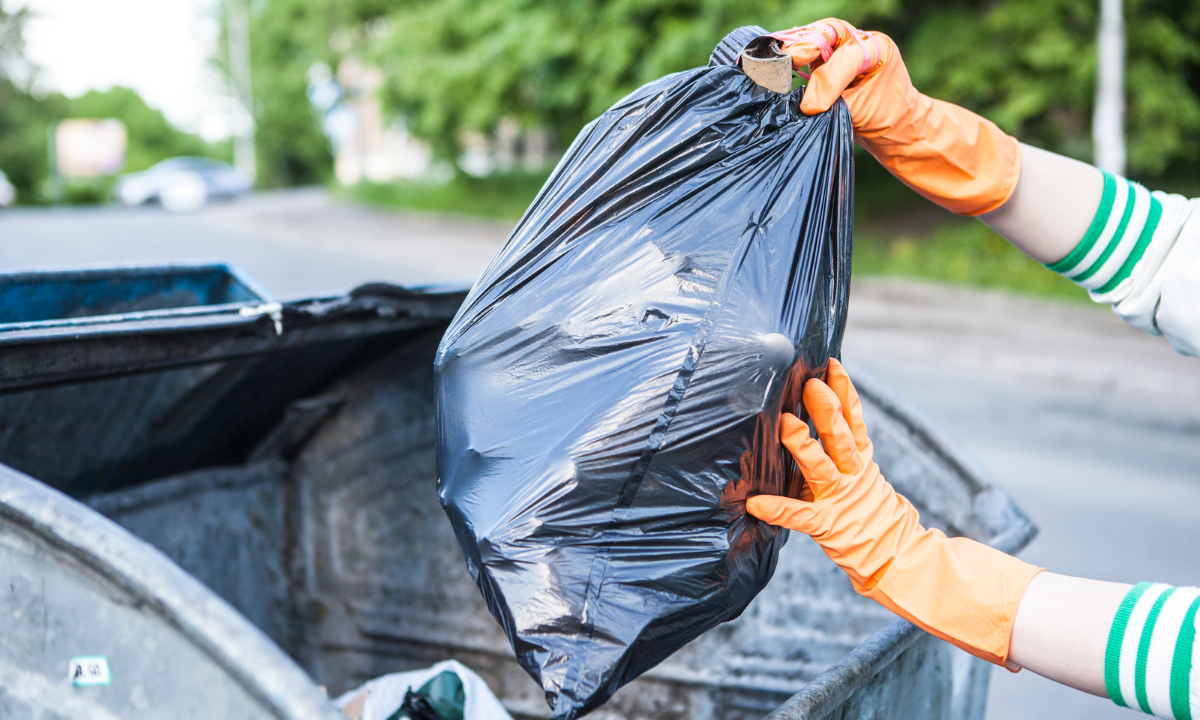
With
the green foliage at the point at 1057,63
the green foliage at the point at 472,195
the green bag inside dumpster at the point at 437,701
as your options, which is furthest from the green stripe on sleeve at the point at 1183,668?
the green foliage at the point at 472,195

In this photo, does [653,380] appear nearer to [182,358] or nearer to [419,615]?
[182,358]

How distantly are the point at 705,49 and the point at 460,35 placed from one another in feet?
21.1

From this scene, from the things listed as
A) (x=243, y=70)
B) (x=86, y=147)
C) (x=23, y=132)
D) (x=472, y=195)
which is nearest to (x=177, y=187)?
(x=23, y=132)

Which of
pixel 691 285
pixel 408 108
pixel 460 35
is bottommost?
pixel 691 285

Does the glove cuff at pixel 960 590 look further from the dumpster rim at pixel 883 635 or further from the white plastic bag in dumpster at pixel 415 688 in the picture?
the white plastic bag in dumpster at pixel 415 688

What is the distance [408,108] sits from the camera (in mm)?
17594

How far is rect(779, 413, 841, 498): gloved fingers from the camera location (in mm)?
1297

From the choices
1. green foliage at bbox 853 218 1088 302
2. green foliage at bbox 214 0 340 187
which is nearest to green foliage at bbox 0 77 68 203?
green foliage at bbox 214 0 340 187

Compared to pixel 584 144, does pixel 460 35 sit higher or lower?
higher

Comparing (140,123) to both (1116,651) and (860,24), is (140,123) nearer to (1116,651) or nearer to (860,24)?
(860,24)

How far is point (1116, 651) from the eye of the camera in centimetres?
113

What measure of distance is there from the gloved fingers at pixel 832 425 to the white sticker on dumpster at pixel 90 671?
938 millimetres

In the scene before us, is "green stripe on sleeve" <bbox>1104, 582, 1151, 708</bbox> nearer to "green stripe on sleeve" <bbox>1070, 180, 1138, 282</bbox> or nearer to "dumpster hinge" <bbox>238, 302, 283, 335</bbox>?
"green stripe on sleeve" <bbox>1070, 180, 1138, 282</bbox>

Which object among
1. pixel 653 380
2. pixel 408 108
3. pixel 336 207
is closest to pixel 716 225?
pixel 653 380
